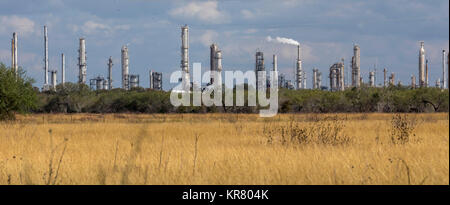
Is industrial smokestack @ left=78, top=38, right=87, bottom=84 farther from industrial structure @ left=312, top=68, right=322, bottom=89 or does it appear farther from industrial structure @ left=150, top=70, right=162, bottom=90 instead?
industrial structure @ left=312, top=68, right=322, bottom=89

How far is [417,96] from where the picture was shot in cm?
7456

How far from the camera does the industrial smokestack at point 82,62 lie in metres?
89.4

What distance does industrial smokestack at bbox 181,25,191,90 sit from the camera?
82250mm

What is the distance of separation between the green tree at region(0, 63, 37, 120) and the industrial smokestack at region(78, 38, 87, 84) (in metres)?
41.1

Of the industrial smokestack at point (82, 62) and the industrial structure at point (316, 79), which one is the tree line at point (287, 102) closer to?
the industrial smokestack at point (82, 62)

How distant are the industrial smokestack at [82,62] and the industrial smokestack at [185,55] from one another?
14896mm

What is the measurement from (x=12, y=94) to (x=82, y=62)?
44.4 metres

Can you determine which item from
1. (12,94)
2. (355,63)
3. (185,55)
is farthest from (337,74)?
(12,94)

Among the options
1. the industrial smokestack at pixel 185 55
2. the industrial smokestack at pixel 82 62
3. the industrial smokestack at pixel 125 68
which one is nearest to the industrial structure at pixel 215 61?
the industrial smokestack at pixel 185 55
